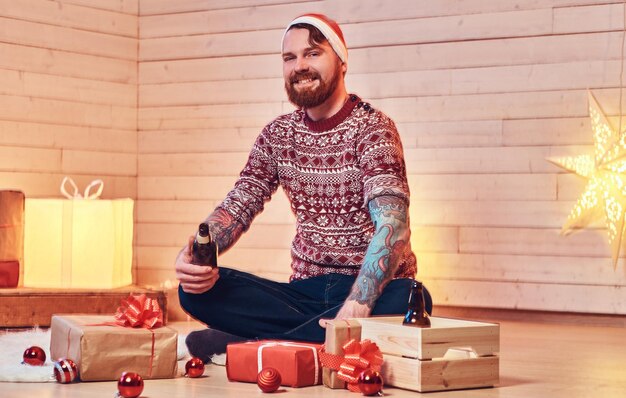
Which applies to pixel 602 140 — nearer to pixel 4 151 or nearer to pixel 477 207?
pixel 477 207

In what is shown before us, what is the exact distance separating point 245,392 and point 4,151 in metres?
2.47

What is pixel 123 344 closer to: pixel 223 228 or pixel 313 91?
pixel 223 228

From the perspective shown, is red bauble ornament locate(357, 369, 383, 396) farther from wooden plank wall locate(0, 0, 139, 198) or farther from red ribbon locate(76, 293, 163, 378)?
wooden plank wall locate(0, 0, 139, 198)

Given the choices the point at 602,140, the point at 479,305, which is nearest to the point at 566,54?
the point at 602,140

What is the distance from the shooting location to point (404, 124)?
4.52 m

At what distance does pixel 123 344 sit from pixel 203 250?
1.20 feet

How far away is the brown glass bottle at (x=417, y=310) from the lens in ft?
8.36

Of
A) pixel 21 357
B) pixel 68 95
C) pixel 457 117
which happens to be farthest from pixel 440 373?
pixel 68 95

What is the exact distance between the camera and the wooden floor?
2475 millimetres

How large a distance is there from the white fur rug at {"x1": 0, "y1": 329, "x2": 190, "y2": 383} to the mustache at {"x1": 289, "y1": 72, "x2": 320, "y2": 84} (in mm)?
907

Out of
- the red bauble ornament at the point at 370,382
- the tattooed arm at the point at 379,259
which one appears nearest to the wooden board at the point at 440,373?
the red bauble ornament at the point at 370,382

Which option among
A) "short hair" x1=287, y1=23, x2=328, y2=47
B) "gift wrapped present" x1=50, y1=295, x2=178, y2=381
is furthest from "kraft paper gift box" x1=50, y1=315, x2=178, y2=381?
"short hair" x1=287, y1=23, x2=328, y2=47

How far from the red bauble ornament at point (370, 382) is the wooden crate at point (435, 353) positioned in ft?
0.38

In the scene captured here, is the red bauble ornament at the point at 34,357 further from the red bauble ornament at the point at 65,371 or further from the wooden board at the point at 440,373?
the wooden board at the point at 440,373
